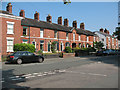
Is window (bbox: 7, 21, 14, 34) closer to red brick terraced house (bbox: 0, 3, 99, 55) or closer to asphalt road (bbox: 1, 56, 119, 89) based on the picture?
red brick terraced house (bbox: 0, 3, 99, 55)

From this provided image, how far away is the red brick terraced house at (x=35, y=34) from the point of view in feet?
78.8

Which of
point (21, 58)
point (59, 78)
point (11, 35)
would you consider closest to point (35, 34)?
point (11, 35)

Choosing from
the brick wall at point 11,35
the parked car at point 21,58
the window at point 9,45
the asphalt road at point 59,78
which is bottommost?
the asphalt road at point 59,78

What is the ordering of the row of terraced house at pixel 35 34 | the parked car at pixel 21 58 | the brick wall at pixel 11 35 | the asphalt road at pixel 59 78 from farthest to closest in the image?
the row of terraced house at pixel 35 34 < the brick wall at pixel 11 35 < the parked car at pixel 21 58 < the asphalt road at pixel 59 78

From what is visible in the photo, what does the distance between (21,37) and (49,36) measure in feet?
25.4

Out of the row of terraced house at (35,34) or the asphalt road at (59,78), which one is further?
the row of terraced house at (35,34)

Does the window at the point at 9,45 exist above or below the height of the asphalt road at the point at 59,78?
above

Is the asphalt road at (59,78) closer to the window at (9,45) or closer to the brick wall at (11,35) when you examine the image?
the brick wall at (11,35)

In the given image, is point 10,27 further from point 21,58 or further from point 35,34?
point 21,58

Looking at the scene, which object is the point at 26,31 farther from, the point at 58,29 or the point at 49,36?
the point at 58,29

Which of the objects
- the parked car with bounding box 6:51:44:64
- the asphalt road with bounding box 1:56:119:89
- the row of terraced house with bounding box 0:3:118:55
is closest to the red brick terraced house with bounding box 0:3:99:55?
the row of terraced house with bounding box 0:3:118:55

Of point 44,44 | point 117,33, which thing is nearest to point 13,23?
point 44,44

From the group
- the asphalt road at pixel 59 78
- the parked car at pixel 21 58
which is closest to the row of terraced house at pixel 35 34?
the parked car at pixel 21 58

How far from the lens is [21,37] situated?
26969 mm
